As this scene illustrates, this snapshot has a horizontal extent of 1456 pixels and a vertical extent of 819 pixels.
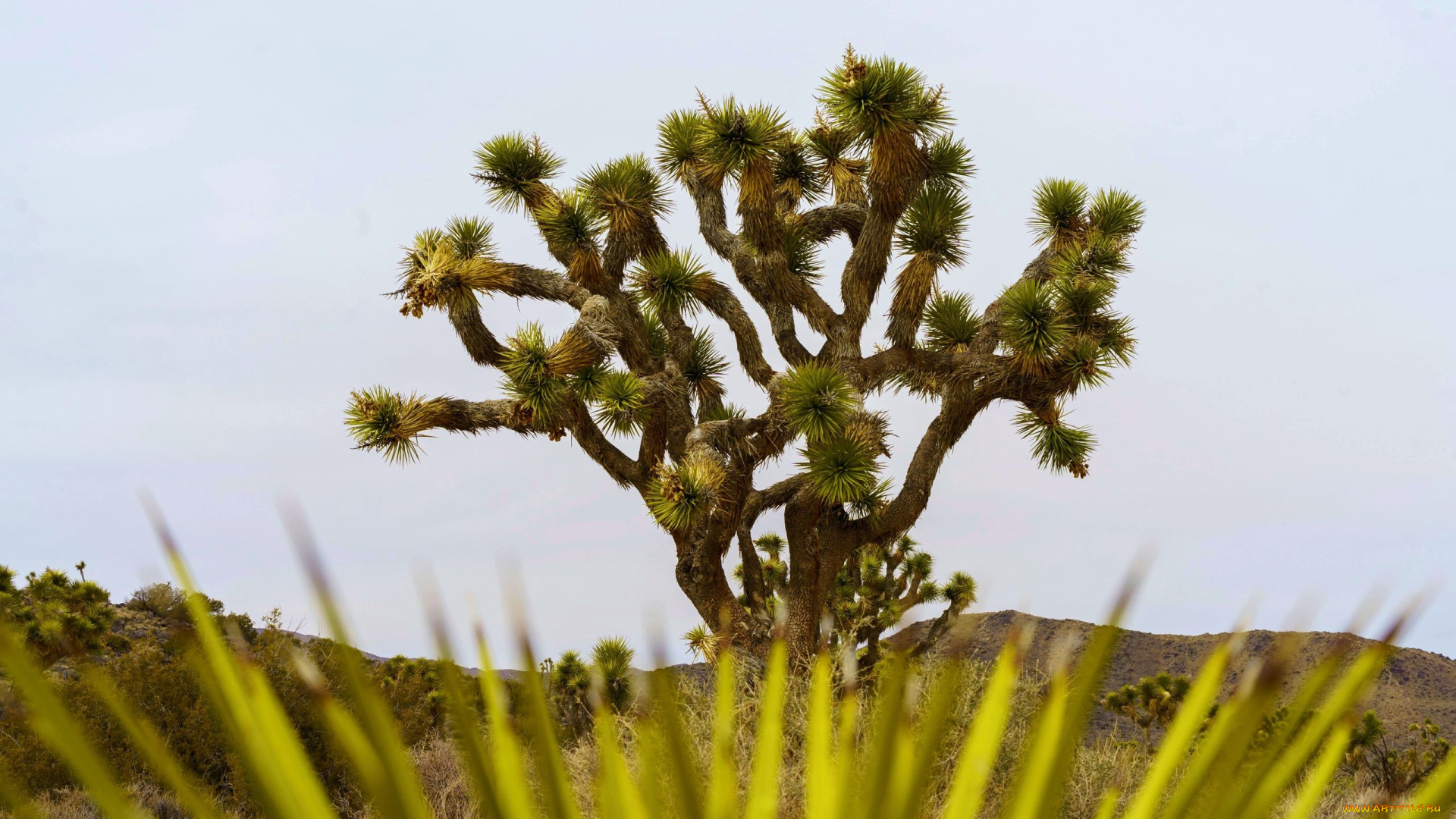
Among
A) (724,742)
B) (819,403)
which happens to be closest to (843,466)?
(819,403)

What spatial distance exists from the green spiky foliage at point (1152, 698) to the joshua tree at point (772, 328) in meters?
4.25

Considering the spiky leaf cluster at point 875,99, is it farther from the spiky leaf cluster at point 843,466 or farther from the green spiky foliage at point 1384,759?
the green spiky foliage at point 1384,759

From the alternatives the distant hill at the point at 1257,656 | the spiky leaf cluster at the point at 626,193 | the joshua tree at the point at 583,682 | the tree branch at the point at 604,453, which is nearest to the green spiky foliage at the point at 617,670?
the joshua tree at the point at 583,682

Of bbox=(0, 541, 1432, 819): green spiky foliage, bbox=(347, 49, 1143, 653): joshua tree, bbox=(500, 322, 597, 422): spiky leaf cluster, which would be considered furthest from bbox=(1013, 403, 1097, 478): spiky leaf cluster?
bbox=(0, 541, 1432, 819): green spiky foliage

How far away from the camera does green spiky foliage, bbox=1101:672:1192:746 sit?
44.7 ft

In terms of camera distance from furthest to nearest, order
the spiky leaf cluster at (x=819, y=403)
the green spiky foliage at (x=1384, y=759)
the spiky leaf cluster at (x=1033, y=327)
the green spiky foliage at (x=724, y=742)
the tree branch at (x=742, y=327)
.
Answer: the green spiky foliage at (x=1384, y=759) → the tree branch at (x=742, y=327) → the spiky leaf cluster at (x=1033, y=327) → the spiky leaf cluster at (x=819, y=403) → the green spiky foliage at (x=724, y=742)

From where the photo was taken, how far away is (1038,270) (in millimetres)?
12500

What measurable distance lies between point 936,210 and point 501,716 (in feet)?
35.7

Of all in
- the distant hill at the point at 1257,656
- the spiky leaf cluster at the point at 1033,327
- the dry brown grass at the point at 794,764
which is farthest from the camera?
the distant hill at the point at 1257,656

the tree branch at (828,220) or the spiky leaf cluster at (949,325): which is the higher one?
the tree branch at (828,220)

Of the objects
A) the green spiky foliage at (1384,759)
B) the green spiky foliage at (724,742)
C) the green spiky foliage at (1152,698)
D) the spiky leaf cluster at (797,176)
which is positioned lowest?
the green spiky foliage at (1384,759)

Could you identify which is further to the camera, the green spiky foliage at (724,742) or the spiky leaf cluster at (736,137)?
the spiky leaf cluster at (736,137)

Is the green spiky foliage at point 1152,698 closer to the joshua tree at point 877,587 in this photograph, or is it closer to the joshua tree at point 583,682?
the joshua tree at point 877,587

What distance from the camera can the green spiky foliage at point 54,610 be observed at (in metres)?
11.0
